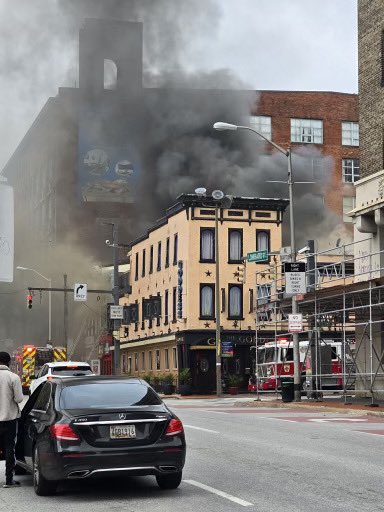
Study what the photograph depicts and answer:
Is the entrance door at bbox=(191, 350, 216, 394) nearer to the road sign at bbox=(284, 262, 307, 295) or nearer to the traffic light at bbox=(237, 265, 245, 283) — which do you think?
the traffic light at bbox=(237, 265, 245, 283)

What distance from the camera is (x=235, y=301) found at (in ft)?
194

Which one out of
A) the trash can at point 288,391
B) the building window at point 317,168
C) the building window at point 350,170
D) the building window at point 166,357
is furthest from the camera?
the building window at point 350,170

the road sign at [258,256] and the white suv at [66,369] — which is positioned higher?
the road sign at [258,256]

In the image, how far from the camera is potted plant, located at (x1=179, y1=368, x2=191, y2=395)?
55869mm

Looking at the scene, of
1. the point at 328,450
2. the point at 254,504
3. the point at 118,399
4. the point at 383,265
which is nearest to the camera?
the point at 254,504

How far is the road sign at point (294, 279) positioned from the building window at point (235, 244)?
2567 cm

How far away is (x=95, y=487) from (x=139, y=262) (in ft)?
190

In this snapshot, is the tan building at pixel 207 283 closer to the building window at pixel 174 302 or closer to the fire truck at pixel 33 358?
the building window at pixel 174 302

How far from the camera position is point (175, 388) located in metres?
58.4

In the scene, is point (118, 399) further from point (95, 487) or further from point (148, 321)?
point (148, 321)

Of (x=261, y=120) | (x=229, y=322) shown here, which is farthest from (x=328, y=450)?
(x=261, y=120)

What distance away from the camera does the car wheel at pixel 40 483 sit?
36.8ft

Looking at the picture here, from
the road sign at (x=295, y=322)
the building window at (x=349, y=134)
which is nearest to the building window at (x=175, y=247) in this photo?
the building window at (x=349, y=134)

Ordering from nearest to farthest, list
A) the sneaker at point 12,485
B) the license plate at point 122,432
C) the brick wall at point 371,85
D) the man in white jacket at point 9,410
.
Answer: the license plate at point 122,432, the man in white jacket at point 9,410, the sneaker at point 12,485, the brick wall at point 371,85
